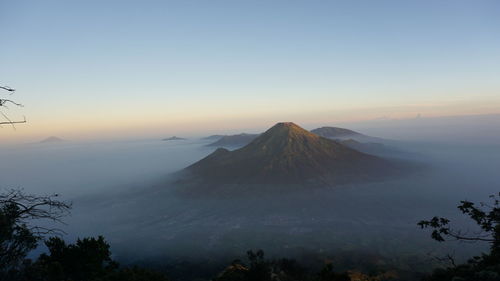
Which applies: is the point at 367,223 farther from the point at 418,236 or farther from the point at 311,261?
the point at 311,261

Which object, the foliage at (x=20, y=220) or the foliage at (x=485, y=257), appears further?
the foliage at (x=485, y=257)

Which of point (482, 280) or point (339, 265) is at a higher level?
point (482, 280)

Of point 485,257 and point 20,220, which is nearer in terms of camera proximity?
point 20,220

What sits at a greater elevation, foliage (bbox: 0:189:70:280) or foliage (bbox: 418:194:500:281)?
foliage (bbox: 0:189:70:280)

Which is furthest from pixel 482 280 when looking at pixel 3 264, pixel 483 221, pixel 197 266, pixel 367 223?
pixel 367 223

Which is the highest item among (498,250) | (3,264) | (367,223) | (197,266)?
(3,264)

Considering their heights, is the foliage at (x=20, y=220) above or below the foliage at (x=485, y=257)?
above

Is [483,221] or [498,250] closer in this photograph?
[483,221]

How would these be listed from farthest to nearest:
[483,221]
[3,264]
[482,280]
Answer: [483,221]
[482,280]
[3,264]

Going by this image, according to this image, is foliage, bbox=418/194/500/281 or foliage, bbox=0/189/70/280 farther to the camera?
foliage, bbox=418/194/500/281

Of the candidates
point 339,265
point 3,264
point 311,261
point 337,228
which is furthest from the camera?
point 337,228

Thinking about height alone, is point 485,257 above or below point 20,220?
below
